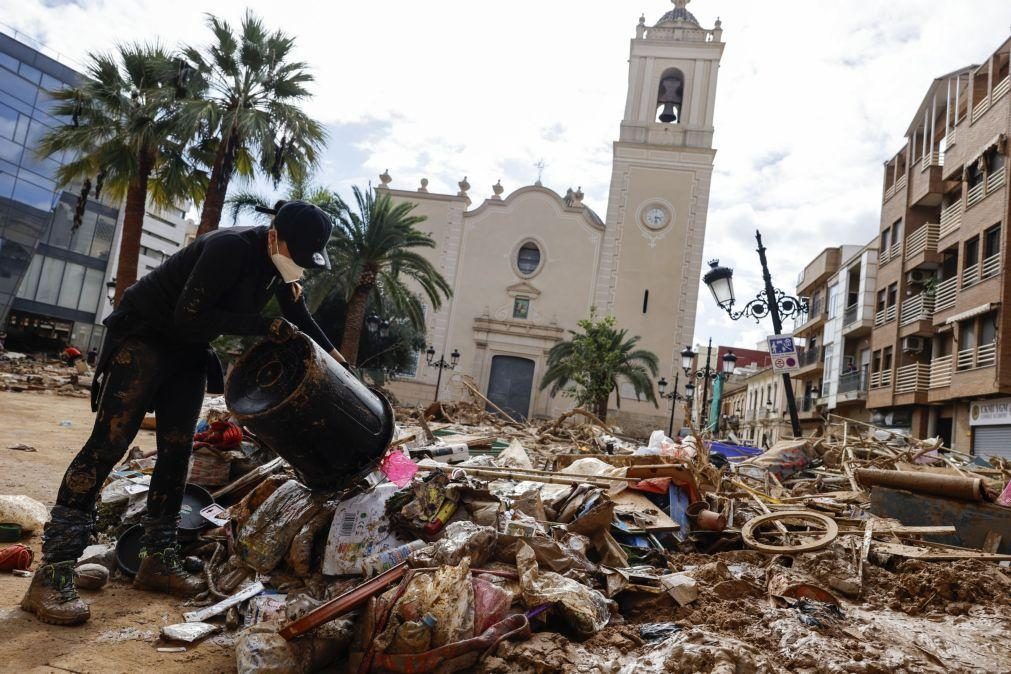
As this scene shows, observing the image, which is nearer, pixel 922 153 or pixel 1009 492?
pixel 1009 492

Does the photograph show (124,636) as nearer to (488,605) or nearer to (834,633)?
(488,605)

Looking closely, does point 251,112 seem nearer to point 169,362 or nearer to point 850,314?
point 169,362

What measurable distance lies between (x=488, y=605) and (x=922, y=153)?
28.9 meters

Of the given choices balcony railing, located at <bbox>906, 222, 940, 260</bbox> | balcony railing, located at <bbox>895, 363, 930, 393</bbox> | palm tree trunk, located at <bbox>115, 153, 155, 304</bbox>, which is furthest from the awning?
palm tree trunk, located at <bbox>115, 153, 155, 304</bbox>

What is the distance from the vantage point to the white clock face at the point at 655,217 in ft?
119

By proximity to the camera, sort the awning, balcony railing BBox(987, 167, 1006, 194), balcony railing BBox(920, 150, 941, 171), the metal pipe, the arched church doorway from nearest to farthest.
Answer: the metal pipe
the awning
balcony railing BBox(987, 167, 1006, 194)
balcony railing BBox(920, 150, 941, 171)
the arched church doorway

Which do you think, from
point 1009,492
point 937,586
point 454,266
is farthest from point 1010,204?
point 454,266

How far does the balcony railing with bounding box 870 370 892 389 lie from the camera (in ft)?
81.5

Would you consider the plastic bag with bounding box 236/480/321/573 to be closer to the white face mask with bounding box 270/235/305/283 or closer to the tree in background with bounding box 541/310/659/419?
the white face mask with bounding box 270/235/305/283

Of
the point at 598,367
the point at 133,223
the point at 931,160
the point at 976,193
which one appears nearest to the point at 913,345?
the point at 976,193

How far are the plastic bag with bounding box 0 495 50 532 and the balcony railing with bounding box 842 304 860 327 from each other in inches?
1251

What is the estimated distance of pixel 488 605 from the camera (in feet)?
8.55

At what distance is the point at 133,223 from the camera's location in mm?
15133

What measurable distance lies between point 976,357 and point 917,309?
194 inches
